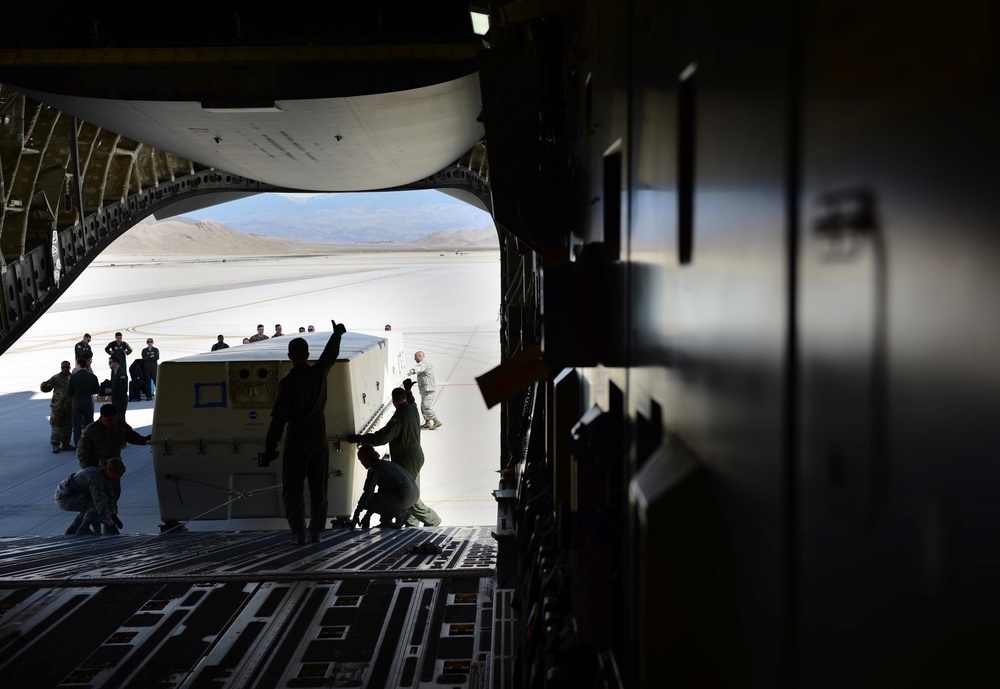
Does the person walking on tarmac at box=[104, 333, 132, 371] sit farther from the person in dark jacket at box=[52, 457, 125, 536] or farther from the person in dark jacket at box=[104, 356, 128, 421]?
the person in dark jacket at box=[52, 457, 125, 536]

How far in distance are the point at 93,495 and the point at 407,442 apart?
11.2 feet

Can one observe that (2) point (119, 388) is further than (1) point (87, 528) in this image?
Yes

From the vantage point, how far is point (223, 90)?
9.56 meters

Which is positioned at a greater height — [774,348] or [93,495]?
[774,348]

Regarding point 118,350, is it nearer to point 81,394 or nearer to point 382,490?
point 81,394

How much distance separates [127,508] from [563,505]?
1046cm

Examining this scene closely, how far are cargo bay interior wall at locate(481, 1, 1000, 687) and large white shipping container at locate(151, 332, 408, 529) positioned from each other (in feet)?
23.5

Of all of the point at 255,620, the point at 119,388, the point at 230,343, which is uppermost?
the point at 230,343

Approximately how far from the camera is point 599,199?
2811mm

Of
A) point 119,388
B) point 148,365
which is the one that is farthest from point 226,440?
point 148,365

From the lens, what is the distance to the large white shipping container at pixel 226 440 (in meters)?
8.91

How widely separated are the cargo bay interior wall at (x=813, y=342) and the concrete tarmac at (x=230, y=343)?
27.4 ft

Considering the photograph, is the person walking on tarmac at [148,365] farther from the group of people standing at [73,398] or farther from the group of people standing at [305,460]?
the group of people standing at [305,460]

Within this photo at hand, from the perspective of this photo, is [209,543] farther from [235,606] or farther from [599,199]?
[599,199]
